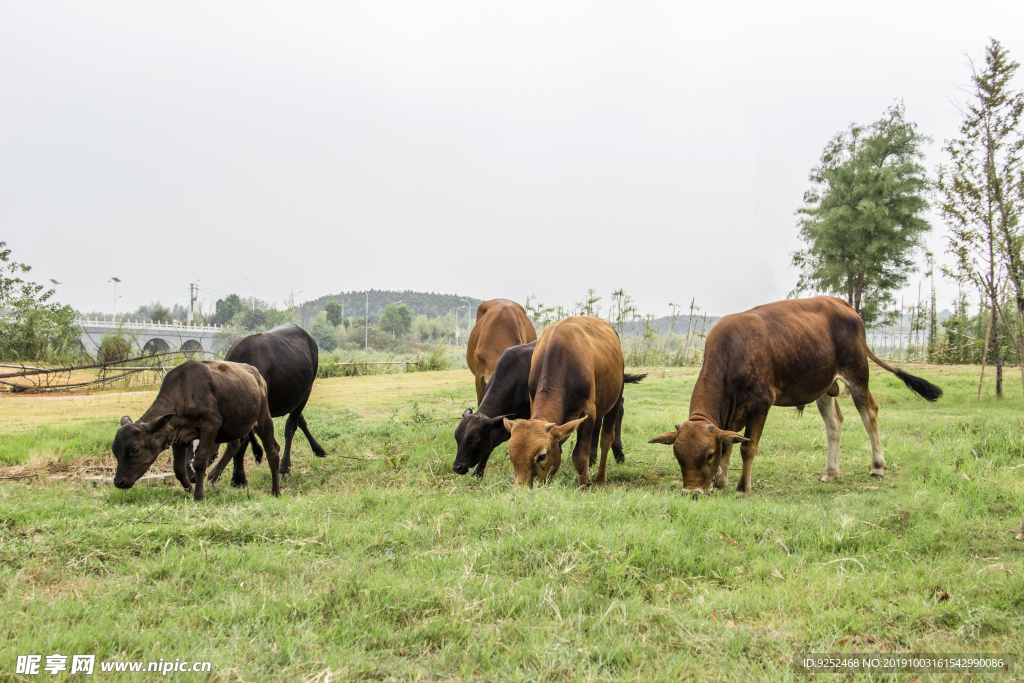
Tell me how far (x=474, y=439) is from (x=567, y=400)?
1220 millimetres

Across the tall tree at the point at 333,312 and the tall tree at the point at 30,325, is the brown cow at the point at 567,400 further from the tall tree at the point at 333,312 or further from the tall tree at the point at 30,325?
the tall tree at the point at 333,312

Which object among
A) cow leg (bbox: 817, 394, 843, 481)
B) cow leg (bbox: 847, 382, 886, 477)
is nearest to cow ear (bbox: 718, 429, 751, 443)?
cow leg (bbox: 817, 394, 843, 481)

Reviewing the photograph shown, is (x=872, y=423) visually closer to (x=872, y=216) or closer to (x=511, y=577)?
(x=511, y=577)

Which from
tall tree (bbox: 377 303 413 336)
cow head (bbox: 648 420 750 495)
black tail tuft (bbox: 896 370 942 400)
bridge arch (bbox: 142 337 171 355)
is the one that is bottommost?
bridge arch (bbox: 142 337 171 355)

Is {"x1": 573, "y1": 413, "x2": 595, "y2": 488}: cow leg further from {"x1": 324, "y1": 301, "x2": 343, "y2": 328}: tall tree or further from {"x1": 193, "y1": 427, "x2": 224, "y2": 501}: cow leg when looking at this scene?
{"x1": 324, "y1": 301, "x2": 343, "y2": 328}: tall tree

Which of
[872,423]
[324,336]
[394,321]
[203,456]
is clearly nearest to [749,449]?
[872,423]

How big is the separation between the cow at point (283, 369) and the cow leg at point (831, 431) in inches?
264

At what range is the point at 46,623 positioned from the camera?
10.0 ft

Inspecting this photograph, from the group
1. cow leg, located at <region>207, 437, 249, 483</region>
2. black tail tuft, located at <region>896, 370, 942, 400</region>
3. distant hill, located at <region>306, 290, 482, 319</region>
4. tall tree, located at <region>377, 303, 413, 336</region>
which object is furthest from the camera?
distant hill, located at <region>306, 290, 482, 319</region>

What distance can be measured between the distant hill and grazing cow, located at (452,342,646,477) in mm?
88707

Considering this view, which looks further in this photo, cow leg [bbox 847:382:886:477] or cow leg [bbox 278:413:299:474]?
cow leg [bbox 278:413:299:474]

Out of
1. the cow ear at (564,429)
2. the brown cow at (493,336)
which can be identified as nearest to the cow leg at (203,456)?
the cow ear at (564,429)

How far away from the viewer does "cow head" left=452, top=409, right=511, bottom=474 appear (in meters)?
7.06

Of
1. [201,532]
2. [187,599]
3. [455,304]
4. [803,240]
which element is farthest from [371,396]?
[455,304]
